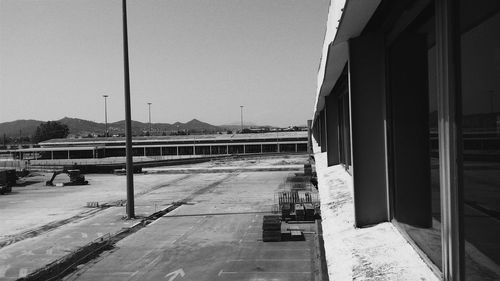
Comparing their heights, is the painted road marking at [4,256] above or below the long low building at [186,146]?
below

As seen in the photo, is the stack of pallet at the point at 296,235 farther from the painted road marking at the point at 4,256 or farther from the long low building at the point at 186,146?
the long low building at the point at 186,146

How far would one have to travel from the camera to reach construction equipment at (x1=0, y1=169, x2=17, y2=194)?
2577 inches

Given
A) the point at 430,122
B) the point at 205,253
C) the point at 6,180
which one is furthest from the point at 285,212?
the point at 6,180

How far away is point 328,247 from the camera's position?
22.2ft

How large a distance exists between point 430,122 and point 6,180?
78.1 m

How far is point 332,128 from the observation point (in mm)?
17469

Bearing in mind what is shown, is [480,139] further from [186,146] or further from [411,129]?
[186,146]

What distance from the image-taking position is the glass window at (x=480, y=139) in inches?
129

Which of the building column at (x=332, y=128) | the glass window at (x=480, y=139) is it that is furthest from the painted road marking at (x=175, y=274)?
the glass window at (x=480, y=139)

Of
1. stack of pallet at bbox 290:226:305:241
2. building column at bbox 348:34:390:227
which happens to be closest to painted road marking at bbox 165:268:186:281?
stack of pallet at bbox 290:226:305:241

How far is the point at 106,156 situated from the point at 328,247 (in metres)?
139

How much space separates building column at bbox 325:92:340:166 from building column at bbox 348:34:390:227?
10.2 meters

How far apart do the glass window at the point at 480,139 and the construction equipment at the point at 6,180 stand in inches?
2870

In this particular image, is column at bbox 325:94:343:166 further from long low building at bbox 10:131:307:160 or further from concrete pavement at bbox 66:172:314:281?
long low building at bbox 10:131:307:160
